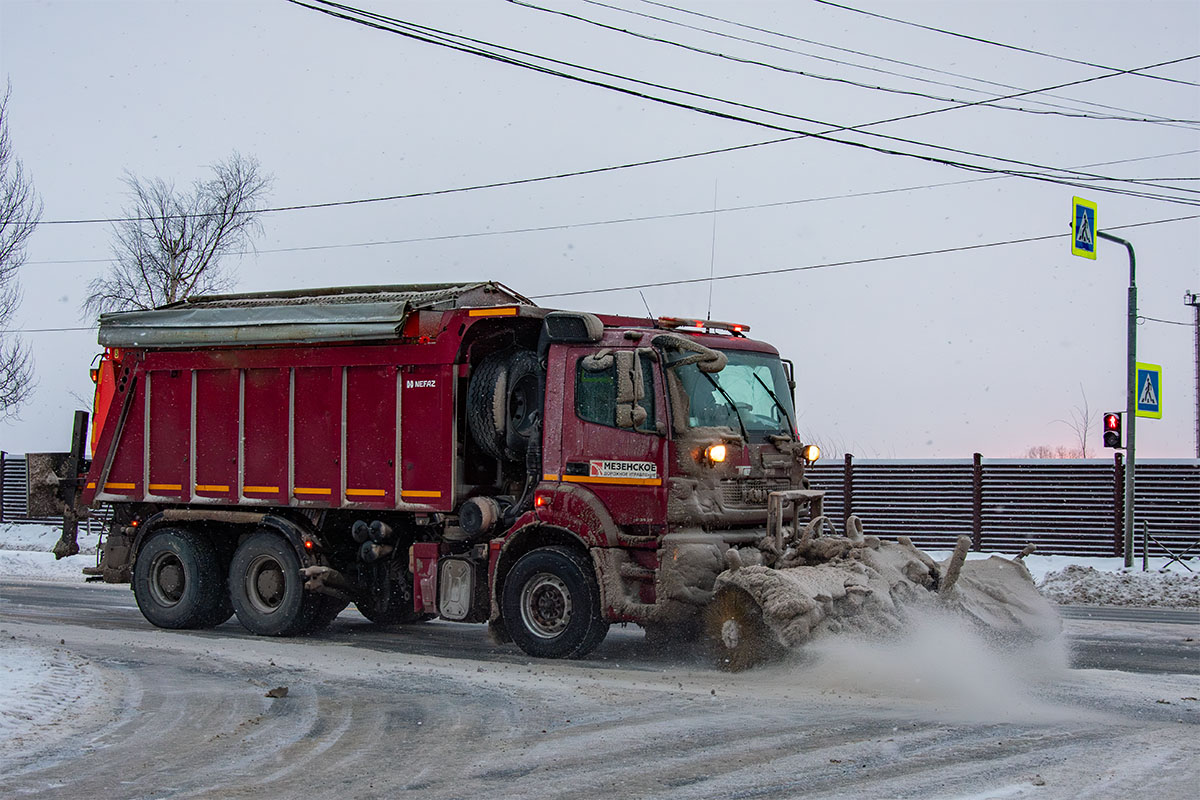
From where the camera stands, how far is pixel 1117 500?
958 inches

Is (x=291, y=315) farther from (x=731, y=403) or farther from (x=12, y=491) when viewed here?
(x=12, y=491)

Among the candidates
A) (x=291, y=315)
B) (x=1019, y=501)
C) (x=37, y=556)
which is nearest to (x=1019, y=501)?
(x=1019, y=501)

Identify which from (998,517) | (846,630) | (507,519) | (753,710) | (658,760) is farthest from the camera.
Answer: (998,517)

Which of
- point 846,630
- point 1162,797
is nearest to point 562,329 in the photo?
point 846,630

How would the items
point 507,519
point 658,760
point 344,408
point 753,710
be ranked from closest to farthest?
point 658,760
point 753,710
point 507,519
point 344,408

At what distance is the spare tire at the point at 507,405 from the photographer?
12203mm

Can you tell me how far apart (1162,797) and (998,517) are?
19611 millimetres

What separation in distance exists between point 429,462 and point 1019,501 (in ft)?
53.3

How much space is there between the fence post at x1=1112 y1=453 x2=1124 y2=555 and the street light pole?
5.94 feet

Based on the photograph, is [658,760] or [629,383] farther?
[629,383]

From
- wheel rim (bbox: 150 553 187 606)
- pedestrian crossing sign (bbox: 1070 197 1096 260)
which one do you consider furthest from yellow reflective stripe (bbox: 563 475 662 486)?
pedestrian crossing sign (bbox: 1070 197 1096 260)

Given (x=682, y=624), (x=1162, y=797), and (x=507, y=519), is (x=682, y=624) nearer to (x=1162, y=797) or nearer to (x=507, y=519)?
(x=507, y=519)

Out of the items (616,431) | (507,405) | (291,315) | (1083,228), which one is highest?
(1083,228)

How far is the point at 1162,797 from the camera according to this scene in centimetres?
651
